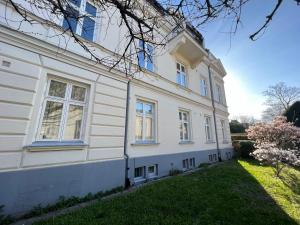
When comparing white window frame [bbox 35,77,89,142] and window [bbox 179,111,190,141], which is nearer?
white window frame [bbox 35,77,89,142]

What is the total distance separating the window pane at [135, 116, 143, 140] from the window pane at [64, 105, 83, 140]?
2.41 m

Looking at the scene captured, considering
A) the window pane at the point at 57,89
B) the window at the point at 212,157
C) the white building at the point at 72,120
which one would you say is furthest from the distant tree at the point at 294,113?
the window pane at the point at 57,89

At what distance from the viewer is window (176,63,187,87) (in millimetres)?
10273

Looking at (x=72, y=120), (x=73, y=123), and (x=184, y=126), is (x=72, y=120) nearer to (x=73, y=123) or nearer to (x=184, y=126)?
(x=73, y=123)

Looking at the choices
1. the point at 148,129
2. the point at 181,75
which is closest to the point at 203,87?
the point at 181,75

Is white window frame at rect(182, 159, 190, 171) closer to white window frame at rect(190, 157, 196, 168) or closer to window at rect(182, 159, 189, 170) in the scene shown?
window at rect(182, 159, 189, 170)

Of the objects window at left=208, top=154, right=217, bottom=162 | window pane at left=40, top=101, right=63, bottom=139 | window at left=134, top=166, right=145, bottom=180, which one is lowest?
window at left=134, top=166, right=145, bottom=180

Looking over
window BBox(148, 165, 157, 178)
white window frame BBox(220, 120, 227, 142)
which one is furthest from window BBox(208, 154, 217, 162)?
window BBox(148, 165, 157, 178)

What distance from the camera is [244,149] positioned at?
14.9 m

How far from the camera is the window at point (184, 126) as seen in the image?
9578 mm

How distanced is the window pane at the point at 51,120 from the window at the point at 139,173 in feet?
10.7

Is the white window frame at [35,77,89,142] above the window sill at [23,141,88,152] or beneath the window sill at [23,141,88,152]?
above

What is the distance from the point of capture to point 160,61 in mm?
8703

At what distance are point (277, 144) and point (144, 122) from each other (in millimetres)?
9085
